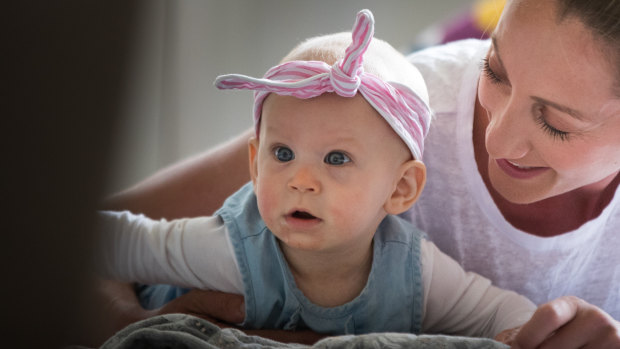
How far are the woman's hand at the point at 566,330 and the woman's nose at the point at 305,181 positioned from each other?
1.12 ft

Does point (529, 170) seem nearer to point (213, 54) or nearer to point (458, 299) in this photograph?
point (458, 299)

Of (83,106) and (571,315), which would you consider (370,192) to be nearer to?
Answer: (571,315)

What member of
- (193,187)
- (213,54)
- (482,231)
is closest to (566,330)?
(482,231)

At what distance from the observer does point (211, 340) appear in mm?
827

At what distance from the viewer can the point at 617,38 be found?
0.85m

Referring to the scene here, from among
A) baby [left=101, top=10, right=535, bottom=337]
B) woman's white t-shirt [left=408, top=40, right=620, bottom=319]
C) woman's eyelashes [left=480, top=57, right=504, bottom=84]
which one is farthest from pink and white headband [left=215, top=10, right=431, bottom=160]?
woman's white t-shirt [left=408, top=40, right=620, bottom=319]

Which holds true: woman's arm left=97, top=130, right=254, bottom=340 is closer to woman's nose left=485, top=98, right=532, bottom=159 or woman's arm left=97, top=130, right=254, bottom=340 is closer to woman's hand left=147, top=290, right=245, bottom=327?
woman's hand left=147, top=290, right=245, bottom=327

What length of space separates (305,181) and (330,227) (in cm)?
8

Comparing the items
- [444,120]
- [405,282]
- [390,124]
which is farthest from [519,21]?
[405,282]

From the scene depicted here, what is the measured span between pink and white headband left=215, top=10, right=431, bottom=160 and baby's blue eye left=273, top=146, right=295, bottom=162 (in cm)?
8

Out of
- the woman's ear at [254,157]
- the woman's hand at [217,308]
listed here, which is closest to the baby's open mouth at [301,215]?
the woman's ear at [254,157]

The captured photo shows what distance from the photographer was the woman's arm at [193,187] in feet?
4.49

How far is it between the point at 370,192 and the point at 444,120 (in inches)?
12.8

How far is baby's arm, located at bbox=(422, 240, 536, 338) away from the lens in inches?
44.3
